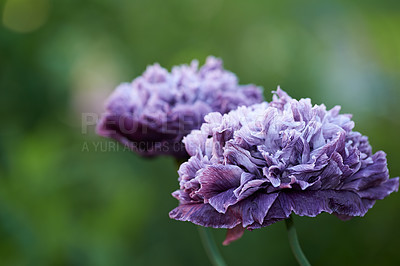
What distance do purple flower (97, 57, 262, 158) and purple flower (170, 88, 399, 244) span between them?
0.22m

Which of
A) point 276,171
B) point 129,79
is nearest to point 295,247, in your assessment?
point 276,171

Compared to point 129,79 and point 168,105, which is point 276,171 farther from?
point 129,79

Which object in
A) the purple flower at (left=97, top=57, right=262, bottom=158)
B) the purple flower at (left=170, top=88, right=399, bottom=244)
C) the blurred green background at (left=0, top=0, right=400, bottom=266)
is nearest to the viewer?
the purple flower at (left=170, top=88, right=399, bottom=244)

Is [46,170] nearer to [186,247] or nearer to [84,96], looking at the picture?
[84,96]

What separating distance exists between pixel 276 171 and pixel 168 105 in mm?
381

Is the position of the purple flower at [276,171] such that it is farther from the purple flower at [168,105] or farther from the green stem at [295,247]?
the purple flower at [168,105]

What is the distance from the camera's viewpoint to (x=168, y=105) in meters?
1.12

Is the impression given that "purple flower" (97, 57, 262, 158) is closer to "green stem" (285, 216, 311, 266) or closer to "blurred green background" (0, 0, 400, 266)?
"green stem" (285, 216, 311, 266)

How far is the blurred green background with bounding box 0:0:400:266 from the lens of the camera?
2.04m

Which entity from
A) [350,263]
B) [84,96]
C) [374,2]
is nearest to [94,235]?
[84,96]

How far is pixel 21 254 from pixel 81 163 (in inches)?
16.9

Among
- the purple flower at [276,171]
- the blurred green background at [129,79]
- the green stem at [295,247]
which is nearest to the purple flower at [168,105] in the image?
the purple flower at [276,171]

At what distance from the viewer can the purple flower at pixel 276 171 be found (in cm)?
78

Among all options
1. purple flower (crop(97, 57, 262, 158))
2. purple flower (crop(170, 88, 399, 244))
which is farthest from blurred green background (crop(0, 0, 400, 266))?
purple flower (crop(170, 88, 399, 244))
